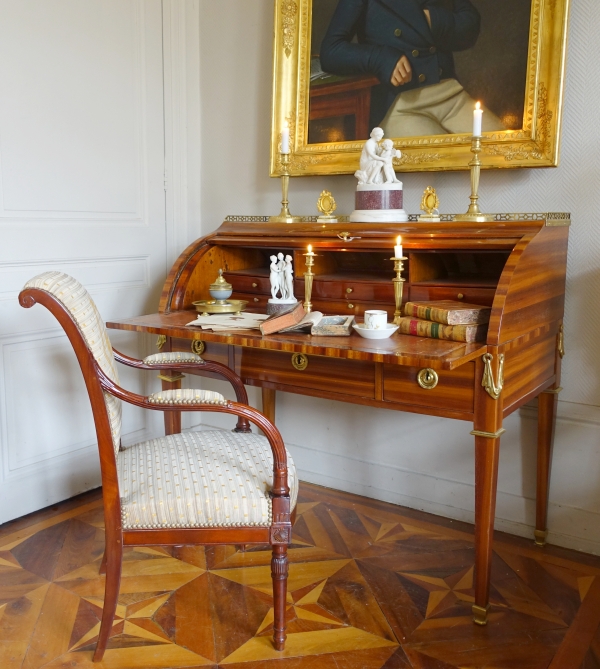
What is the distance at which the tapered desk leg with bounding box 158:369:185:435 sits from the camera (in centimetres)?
253

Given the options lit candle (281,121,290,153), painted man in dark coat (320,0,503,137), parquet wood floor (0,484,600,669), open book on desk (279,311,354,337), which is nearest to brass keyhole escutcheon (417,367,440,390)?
open book on desk (279,311,354,337)

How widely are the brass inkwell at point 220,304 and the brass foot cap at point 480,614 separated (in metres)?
1.26

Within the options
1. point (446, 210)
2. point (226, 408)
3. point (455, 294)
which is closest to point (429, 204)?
point (446, 210)

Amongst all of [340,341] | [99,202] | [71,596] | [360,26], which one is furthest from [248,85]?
[71,596]

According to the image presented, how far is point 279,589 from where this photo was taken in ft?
6.26

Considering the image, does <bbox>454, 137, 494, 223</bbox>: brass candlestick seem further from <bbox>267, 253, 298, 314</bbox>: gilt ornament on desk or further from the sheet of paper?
the sheet of paper

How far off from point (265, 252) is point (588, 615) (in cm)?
185

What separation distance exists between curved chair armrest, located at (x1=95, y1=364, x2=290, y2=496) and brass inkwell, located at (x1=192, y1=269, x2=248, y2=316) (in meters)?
0.70

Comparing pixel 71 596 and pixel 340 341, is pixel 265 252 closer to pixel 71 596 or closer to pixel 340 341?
pixel 340 341

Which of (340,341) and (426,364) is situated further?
(340,341)

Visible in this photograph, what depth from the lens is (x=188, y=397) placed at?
1821 millimetres

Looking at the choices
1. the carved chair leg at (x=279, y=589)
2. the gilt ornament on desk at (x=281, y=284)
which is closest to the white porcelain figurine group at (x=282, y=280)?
the gilt ornament on desk at (x=281, y=284)

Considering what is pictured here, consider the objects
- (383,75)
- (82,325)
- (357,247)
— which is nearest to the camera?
(82,325)

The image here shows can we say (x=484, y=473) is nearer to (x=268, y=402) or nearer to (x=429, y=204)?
(x=429, y=204)
